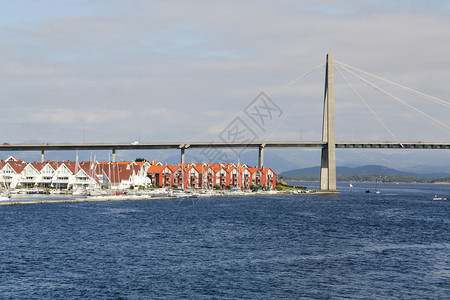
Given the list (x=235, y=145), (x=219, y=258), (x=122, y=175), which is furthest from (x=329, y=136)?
(x=219, y=258)

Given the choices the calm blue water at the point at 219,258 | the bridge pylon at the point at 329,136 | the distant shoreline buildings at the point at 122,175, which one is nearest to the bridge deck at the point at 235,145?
the bridge pylon at the point at 329,136

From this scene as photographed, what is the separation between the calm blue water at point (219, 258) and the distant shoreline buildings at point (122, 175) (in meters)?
57.8

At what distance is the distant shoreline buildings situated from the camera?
409 ft

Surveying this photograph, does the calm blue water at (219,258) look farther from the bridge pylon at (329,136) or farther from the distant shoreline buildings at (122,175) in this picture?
the bridge pylon at (329,136)

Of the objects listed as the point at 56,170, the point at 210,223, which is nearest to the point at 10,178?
the point at 56,170

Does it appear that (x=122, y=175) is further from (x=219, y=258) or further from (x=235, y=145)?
(x=219, y=258)

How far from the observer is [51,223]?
197 feet

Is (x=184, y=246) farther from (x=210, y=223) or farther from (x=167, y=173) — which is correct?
(x=167, y=173)

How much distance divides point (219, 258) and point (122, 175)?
92.6 metres

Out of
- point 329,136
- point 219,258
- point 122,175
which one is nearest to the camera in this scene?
point 219,258

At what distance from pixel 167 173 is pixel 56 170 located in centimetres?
2982

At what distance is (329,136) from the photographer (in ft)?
448

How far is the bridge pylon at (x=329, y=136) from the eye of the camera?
136 metres

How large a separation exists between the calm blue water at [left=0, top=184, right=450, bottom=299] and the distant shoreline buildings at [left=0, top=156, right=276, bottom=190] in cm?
5780
